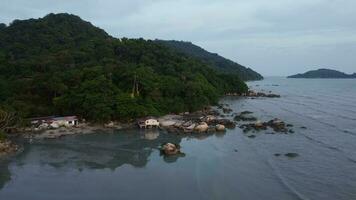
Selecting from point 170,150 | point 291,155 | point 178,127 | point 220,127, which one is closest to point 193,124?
point 178,127

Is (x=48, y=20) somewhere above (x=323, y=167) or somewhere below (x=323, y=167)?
above

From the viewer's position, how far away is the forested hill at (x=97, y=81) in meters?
54.8

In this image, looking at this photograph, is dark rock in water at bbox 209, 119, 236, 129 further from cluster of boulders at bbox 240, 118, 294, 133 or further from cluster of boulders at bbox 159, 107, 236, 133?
cluster of boulders at bbox 240, 118, 294, 133

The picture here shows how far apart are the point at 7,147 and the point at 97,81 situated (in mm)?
19704

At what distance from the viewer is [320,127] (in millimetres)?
55094

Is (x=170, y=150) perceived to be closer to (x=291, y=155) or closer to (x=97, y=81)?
(x=291, y=155)

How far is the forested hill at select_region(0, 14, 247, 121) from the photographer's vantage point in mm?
54750

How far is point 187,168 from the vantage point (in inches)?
1364

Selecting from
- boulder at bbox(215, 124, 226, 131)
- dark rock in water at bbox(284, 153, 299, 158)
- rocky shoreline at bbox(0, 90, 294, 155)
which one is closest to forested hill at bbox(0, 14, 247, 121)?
rocky shoreline at bbox(0, 90, 294, 155)

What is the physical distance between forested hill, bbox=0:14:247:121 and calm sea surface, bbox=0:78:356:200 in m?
7.65

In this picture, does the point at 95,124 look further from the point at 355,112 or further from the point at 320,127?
Answer: the point at 355,112

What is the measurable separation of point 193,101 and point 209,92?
12.1 metres

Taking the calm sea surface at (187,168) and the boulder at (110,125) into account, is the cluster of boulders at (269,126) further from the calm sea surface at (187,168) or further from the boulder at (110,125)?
the boulder at (110,125)

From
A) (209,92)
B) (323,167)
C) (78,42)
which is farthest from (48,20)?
(323,167)
